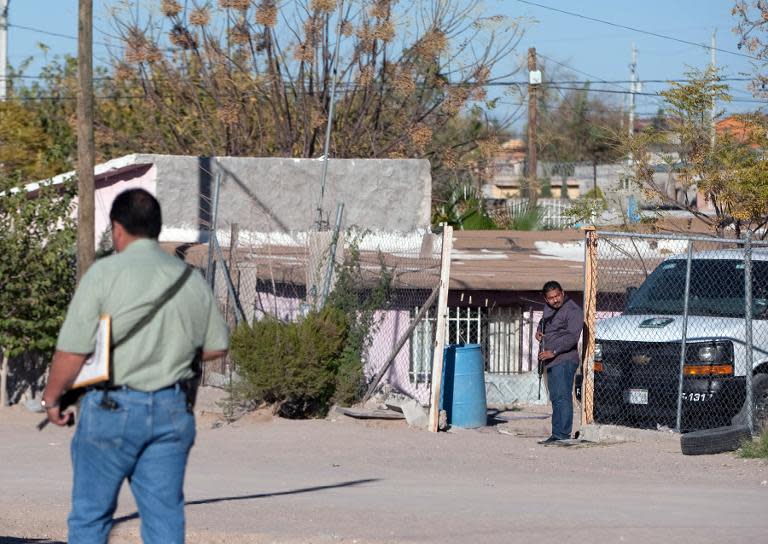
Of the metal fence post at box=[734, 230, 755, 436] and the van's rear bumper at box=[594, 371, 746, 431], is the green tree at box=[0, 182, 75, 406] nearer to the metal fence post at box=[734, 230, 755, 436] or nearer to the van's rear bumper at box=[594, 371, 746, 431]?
the van's rear bumper at box=[594, 371, 746, 431]

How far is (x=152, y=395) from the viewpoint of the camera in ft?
14.8

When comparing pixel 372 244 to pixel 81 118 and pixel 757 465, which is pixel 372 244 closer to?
pixel 81 118

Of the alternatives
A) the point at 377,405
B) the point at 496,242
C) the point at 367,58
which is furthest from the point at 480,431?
the point at 367,58

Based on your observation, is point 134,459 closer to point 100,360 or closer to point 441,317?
point 100,360

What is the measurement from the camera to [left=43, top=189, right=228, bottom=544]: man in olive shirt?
4.46 meters

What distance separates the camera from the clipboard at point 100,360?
14.5 ft

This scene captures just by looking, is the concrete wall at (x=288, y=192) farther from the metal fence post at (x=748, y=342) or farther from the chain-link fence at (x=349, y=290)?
the metal fence post at (x=748, y=342)

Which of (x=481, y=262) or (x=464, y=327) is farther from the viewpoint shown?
(x=481, y=262)

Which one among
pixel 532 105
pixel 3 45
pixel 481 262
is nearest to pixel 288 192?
pixel 481 262

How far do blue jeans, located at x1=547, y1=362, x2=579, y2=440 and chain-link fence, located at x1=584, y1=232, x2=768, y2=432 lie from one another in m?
0.20

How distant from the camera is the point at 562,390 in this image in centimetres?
1159

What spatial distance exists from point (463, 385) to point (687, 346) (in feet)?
8.63

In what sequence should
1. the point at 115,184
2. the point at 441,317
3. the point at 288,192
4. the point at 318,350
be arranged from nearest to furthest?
the point at 441,317, the point at 318,350, the point at 115,184, the point at 288,192

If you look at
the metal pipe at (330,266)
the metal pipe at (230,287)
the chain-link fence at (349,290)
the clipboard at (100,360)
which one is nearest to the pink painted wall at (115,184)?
the chain-link fence at (349,290)
